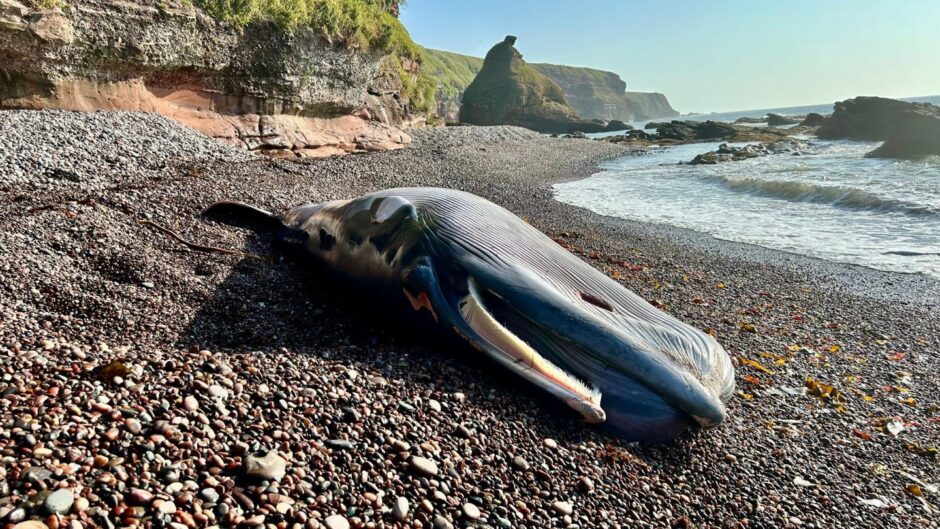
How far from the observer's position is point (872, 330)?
6.57 meters

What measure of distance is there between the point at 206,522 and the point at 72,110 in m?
12.3

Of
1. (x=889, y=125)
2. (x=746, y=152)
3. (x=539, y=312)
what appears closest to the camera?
(x=539, y=312)

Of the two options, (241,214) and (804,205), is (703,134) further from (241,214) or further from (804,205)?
(241,214)

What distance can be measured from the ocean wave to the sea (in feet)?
0.08

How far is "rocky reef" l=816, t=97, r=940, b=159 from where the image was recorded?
1153 inches

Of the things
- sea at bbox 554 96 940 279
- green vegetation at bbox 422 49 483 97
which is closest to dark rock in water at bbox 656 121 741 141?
sea at bbox 554 96 940 279

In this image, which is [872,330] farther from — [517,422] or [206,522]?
[206,522]

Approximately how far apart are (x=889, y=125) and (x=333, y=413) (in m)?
51.5

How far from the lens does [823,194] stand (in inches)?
643

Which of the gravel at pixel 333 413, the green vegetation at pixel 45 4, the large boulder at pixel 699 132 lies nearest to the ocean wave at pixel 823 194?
the gravel at pixel 333 413

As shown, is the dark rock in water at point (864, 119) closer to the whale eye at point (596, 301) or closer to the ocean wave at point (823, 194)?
the ocean wave at point (823, 194)

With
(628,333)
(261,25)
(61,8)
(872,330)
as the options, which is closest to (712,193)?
(872,330)

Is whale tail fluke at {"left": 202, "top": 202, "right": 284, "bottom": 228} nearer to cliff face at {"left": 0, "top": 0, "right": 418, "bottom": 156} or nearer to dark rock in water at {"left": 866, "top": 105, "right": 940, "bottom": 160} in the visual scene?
cliff face at {"left": 0, "top": 0, "right": 418, "bottom": 156}

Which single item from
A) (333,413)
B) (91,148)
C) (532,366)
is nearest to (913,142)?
(532,366)
